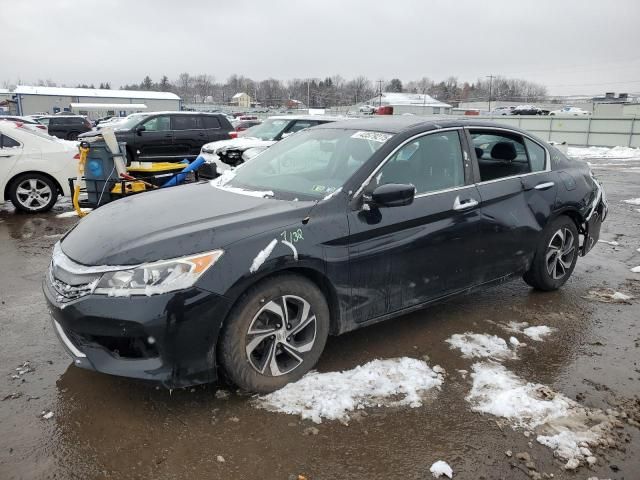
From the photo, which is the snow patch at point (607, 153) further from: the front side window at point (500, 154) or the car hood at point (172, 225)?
the car hood at point (172, 225)

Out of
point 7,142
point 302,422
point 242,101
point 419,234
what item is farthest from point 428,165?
point 242,101

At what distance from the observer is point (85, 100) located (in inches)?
2589

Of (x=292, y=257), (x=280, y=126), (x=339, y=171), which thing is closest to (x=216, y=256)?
(x=292, y=257)

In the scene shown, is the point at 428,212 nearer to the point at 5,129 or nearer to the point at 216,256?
the point at 216,256

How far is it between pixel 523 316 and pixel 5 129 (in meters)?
8.54

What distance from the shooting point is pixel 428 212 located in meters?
3.78

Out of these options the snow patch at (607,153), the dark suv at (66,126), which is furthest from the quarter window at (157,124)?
the dark suv at (66,126)

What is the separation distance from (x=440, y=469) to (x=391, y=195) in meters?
1.65

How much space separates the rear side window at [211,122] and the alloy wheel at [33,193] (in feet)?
20.9

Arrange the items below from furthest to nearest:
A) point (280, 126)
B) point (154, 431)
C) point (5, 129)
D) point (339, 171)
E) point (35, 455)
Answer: point (280, 126) → point (5, 129) → point (339, 171) → point (154, 431) → point (35, 455)

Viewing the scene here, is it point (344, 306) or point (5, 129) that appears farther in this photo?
point (5, 129)

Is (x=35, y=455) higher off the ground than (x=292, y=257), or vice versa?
(x=292, y=257)

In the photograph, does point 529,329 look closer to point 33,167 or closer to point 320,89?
point 33,167

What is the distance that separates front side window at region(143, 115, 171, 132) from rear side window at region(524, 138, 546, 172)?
11.5 meters
